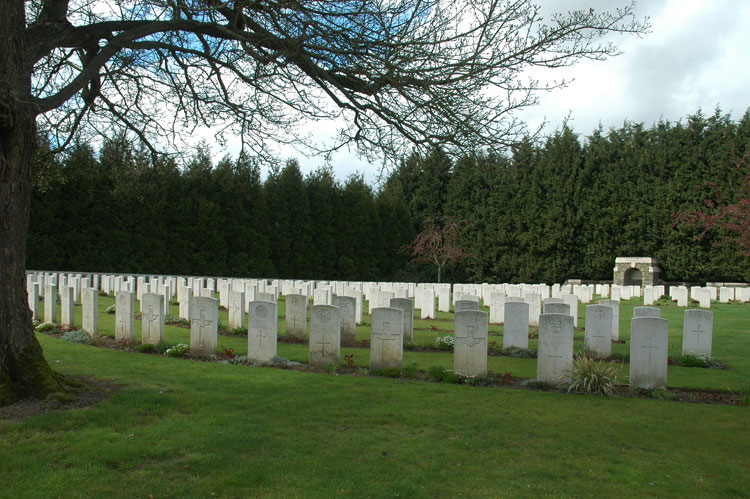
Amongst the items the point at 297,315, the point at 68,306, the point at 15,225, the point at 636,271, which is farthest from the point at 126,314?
the point at 636,271

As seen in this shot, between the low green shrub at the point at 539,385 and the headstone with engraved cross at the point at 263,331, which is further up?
the headstone with engraved cross at the point at 263,331

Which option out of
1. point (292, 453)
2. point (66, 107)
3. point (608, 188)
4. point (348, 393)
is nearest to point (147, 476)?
point (292, 453)

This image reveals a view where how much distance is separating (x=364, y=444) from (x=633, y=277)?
30.0 metres

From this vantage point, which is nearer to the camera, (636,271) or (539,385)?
(539,385)

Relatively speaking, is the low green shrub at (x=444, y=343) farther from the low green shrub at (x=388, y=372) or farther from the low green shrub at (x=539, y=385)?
the low green shrub at (x=539, y=385)

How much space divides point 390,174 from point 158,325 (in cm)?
526

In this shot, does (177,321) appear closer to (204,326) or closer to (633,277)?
(204,326)

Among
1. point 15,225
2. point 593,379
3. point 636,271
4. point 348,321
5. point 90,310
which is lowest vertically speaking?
point 593,379

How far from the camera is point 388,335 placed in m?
8.74

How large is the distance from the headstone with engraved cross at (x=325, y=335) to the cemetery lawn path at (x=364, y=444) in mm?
1335

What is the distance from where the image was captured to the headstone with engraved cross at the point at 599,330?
1028 centimetres

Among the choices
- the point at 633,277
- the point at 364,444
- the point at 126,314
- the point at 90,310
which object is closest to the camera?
the point at 364,444

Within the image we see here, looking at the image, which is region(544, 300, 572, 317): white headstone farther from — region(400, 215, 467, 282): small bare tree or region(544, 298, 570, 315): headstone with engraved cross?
region(400, 215, 467, 282): small bare tree

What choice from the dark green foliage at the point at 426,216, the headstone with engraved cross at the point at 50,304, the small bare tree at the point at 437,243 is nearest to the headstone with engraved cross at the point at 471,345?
the headstone with engraved cross at the point at 50,304
